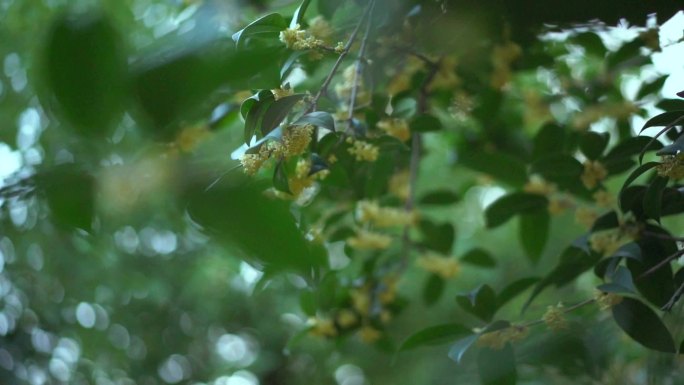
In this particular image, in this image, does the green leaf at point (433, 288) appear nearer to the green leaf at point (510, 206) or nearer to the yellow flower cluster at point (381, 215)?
the yellow flower cluster at point (381, 215)

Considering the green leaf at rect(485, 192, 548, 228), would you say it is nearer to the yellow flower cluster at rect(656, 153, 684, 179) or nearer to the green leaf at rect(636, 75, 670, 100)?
the green leaf at rect(636, 75, 670, 100)

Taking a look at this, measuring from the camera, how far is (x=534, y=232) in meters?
1.07

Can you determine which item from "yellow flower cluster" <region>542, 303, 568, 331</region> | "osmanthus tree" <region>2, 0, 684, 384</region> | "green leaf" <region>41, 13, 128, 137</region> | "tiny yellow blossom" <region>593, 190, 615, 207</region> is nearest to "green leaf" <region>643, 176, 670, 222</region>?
"osmanthus tree" <region>2, 0, 684, 384</region>

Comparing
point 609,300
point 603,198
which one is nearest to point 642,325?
point 609,300

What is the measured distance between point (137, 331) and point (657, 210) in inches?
44.4

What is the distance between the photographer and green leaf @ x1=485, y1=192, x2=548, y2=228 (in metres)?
0.98

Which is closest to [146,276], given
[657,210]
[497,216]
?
[497,216]

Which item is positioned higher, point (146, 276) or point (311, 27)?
point (311, 27)

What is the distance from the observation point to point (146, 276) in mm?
1460

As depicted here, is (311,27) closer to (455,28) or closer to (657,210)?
(455,28)

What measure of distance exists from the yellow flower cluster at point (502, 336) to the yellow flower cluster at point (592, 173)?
0.67 ft

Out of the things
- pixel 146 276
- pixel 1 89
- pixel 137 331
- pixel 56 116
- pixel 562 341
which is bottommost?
pixel 137 331

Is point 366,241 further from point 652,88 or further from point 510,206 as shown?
point 652,88

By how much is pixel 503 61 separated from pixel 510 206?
0.19 metres
